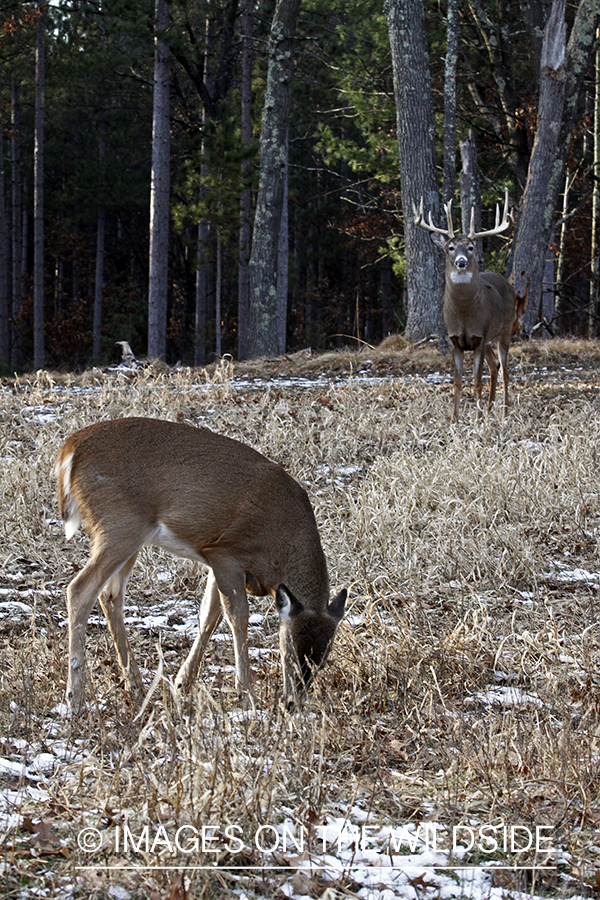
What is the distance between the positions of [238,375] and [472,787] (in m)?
10.2

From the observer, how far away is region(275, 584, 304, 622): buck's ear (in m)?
3.97

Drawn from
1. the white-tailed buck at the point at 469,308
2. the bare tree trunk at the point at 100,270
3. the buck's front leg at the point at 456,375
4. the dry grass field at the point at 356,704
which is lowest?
the dry grass field at the point at 356,704

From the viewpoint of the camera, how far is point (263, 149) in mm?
17438

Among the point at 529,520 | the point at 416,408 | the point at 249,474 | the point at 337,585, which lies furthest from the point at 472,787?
the point at 416,408

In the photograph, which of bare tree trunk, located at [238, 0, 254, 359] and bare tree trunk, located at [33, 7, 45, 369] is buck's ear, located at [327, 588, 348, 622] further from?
bare tree trunk, located at [33, 7, 45, 369]

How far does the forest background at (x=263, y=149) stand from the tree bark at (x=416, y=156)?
0.04m

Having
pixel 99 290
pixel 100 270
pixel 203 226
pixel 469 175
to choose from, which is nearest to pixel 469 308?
pixel 469 175

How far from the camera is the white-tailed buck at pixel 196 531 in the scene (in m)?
4.03

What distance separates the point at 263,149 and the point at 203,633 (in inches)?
571

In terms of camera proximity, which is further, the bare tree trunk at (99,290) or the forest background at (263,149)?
the bare tree trunk at (99,290)

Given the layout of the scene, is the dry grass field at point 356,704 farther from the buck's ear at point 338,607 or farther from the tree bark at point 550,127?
the tree bark at point 550,127

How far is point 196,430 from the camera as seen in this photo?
4477 millimetres

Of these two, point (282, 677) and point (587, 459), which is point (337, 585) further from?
point (587, 459)

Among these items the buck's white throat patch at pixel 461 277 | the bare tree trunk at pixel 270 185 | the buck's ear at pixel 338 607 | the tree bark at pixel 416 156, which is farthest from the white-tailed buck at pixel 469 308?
the bare tree trunk at pixel 270 185
